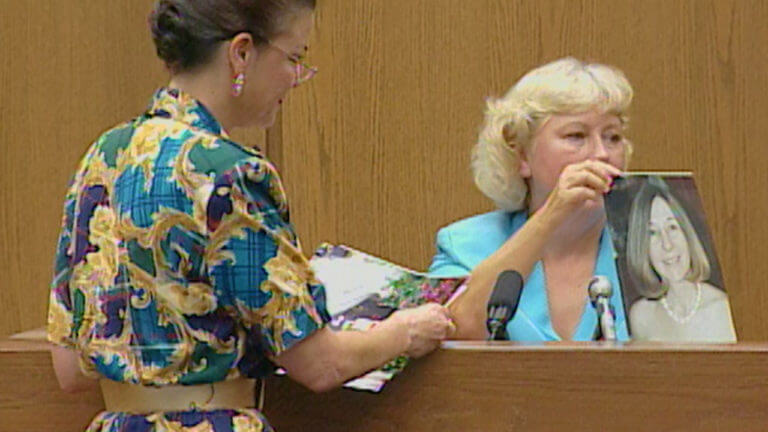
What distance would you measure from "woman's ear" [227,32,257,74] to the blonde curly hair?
1095 millimetres

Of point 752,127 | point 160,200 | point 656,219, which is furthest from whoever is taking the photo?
point 752,127

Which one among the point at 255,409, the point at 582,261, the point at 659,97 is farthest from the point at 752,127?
the point at 255,409

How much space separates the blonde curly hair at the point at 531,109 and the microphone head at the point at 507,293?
80 centimetres

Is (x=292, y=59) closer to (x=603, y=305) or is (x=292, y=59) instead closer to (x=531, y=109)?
(x=603, y=305)

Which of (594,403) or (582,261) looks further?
(582,261)

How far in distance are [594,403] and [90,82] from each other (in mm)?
2115

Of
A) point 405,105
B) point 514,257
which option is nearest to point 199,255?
point 514,257

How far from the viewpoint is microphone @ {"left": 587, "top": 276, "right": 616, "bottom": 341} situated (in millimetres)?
2119

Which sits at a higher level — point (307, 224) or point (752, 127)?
point (752, 127)

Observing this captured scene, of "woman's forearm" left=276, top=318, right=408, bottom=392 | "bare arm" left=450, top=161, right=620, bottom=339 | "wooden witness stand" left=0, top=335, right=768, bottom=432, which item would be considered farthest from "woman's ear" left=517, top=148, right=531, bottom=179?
"woman's forearm" left=276, top=318, right=408, bottom=392

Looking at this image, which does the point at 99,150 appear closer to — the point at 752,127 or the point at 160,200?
the point at 160,200

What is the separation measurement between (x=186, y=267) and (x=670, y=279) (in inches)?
28.8

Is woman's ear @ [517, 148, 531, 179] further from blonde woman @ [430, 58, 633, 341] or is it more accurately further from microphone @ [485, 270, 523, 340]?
microphone @ [485, 270, 523, 340]

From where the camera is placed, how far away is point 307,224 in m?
3.68
